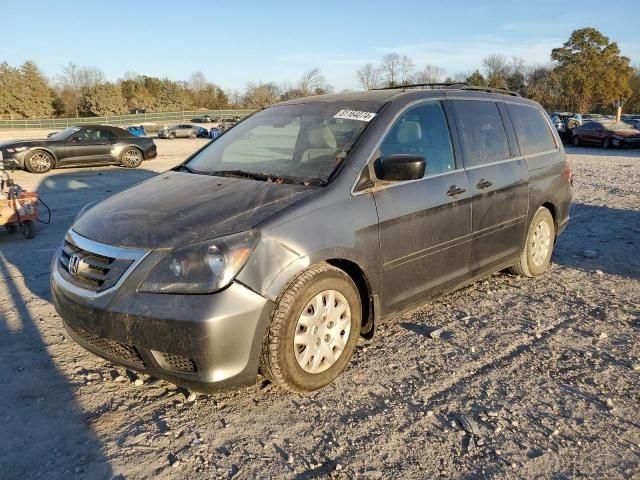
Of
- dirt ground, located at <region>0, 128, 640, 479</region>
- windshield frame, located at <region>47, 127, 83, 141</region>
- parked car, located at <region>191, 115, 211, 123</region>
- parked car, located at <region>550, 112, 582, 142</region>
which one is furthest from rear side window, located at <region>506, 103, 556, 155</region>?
parked car, located at <region>191, 115, 211, 123</region>

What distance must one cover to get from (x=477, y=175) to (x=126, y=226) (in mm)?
2773

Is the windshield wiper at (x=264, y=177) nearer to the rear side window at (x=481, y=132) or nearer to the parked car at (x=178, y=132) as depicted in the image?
the rear side window at (x=481, y=132)

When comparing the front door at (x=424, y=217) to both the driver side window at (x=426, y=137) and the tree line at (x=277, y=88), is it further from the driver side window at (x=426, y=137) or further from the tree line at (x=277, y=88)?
the tree line at (x=277, y=88)

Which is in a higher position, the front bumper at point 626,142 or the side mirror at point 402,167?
the side mirror at point 402,167

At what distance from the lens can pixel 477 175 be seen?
14.1ft

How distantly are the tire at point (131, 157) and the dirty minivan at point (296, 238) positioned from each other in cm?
1328

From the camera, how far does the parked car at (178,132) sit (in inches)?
1766

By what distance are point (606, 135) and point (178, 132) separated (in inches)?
1323

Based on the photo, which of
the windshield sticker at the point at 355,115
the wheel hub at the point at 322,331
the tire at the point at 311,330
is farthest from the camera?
the windshield sticker at the point at 355,115

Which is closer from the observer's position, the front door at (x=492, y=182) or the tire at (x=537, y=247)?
the front door at (x=492, y=182)

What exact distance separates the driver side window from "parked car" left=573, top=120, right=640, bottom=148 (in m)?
24.1

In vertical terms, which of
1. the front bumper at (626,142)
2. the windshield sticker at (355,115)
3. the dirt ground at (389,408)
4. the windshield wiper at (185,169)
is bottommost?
the dirt ground at (389,408)

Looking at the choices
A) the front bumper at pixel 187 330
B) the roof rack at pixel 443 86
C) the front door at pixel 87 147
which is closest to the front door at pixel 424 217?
the roof rack at pixel 443 86

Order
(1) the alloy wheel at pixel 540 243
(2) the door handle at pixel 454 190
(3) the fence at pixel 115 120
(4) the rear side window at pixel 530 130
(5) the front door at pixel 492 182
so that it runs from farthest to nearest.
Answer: (3) the fence at pixel 115 120 → (1) the alloy wheel at pixel 540 243 → (4) the rear side window at pixel 530 130 → (5) the front door at pixel 492 182 → (2) the door handle at pixel 454 190
